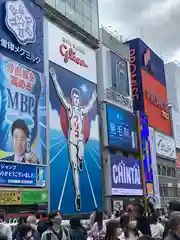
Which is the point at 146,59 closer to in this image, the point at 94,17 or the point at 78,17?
the point at 94,17

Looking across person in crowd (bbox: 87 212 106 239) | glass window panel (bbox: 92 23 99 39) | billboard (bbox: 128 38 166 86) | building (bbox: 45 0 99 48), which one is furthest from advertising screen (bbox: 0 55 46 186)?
billboard (bbox: 128 38 166 86)

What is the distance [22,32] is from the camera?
67.2 feet

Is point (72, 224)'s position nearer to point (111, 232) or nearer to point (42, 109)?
point (111, 232)

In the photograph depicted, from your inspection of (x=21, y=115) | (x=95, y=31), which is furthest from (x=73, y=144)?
(x=95, y=31)

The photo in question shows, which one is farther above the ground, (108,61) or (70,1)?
(70,1)

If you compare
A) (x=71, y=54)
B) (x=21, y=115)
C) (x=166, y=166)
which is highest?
(x=71, y=54)

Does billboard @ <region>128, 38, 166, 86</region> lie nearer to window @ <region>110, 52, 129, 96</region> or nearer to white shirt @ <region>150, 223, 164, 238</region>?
window @ <region>110, 52, 129, 96</region>

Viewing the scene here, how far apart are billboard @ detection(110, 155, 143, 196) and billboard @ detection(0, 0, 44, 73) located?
1007 cm

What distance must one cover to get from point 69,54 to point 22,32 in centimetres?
505

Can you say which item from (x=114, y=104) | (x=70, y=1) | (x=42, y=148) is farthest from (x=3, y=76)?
(x=114, y=104)

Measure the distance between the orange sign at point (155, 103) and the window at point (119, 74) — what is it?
4681mm

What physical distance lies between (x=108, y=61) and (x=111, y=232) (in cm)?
2612

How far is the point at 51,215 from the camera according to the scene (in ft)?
20.2

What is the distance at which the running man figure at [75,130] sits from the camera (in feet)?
75.3
